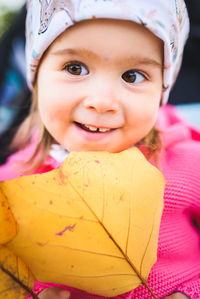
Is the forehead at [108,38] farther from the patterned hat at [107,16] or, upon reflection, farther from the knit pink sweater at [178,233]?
the knit pink sweater at [178,233]

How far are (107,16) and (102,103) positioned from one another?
0.14m

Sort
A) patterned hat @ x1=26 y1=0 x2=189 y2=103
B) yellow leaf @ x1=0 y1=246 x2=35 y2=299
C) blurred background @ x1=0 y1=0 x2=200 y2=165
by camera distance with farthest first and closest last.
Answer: blurred background @ x1=0 y1=0 x2=200 y2=165 < patterned hat @ x1=26 y1=0 x2=189 y2=103 < yellow leaf @ x1=0 y1=246 x2=35 y2=299

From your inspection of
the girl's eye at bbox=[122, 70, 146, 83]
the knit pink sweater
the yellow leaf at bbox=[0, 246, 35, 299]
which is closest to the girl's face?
the girl's eye at bbox=[122, 70, 146, 83]

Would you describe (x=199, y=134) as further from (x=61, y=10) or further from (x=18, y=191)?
(x=18, y=191)

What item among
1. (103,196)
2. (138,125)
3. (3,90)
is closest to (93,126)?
(138,125)

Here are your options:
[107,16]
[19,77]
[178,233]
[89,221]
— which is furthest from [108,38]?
[19,77]

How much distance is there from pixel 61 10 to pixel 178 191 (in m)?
0.43

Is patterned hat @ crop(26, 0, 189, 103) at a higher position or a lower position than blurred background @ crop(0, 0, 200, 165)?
higher

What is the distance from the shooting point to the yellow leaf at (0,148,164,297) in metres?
0.34

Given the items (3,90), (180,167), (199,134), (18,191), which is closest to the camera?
(18,191)

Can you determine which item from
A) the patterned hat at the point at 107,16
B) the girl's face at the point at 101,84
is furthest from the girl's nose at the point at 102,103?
the patterned hat at the point at 107,16

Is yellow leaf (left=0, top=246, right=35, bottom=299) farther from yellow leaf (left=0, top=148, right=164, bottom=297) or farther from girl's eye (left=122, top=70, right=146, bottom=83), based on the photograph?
girl's eye (left=122, top=70, right=146, bottom=83)

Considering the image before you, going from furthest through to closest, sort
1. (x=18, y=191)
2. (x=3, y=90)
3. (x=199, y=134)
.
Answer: (x=3, y=90)
(x=199, y=134)
(x=18, y=191)

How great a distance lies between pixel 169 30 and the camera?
57 centimetres
